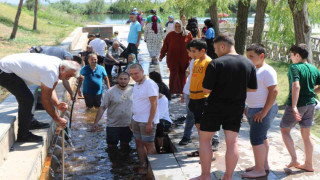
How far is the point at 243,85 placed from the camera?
4.54 meters

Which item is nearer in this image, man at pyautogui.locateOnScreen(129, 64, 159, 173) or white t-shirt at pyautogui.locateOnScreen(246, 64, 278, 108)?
white t-shirt at pyautogui.locateOnScreen(246, 64, 278, 108)

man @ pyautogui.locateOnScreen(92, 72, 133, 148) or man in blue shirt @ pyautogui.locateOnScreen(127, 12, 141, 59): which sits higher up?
man in blue shirt @ pyautogui.locateOnScreen(127, 12, 141, 59)

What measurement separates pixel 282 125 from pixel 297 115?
15.5 inches

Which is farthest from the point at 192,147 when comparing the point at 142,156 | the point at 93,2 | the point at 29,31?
the point at 93,2

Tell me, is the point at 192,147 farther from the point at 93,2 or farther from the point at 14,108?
the point at 93,2

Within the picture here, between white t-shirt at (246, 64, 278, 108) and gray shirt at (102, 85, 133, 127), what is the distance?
7.93 feet

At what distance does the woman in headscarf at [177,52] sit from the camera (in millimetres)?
9219

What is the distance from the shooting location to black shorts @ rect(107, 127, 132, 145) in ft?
23.1

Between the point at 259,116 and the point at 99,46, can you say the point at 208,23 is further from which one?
the point at 259,116

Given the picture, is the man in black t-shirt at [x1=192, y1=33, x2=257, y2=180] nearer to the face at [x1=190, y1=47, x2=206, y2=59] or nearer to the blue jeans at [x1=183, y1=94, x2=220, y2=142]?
the face at [x1=190, y1=47, x2=206, y2=59]

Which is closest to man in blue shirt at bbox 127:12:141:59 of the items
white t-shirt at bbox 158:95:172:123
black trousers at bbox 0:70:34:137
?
white t-shirt at bbox 158:95:172:123

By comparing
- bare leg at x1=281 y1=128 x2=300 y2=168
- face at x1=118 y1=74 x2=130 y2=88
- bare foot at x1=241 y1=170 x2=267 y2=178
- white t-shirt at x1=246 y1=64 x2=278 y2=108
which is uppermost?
white t-shirt at x1=246 y1=64 x2=278 y2=108

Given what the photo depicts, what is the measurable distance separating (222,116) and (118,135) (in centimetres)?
292

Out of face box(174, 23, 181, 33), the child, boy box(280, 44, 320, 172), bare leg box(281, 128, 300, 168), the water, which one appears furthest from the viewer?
face box(174, 23, 181, 33)
